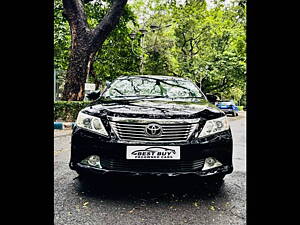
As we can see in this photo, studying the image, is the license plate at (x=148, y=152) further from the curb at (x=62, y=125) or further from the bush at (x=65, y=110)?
the bush at (x=65, y=110)

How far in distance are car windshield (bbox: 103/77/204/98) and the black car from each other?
87 centimetres

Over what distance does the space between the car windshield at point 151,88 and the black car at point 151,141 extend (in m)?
0.87

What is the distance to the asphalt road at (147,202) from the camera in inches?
98.8

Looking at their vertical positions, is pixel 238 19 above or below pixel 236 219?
above

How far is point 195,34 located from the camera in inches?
953

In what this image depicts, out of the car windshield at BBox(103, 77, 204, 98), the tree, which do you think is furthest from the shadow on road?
the tree

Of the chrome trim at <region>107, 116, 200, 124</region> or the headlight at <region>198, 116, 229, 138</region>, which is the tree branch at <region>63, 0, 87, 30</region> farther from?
the headlight at <region>198, 116, 229, 138</region>

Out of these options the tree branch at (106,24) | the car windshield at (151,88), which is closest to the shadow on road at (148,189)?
the car windshield at (151,88)

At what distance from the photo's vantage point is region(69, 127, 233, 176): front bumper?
109 inches

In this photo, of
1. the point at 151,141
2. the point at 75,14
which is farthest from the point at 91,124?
the point at 75,14
